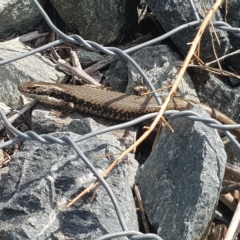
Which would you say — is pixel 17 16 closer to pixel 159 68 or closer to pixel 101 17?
pixel 101 17

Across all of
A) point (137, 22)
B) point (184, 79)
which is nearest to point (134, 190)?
point (184, 79)

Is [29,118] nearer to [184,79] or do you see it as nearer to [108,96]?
[108,96]

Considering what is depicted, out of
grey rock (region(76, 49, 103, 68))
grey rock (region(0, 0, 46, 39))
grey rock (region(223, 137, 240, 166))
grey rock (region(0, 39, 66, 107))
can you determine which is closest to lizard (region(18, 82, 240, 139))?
grey rock (region(0, 39, 66, 107))

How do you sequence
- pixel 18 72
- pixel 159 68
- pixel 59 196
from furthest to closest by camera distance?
1. pixel 18 72
2. pixel 159 68
3. pixel 59 196

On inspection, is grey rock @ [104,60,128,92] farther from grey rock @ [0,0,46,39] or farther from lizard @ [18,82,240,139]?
grey rock @ [0,0,46,39]

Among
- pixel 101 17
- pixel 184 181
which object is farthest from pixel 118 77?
pixel 184 181

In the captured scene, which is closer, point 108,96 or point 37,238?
point 37,238

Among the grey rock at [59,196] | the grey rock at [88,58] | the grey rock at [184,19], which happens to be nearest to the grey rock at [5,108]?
the grey rock at [88,58]
